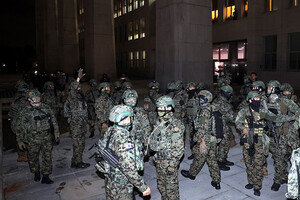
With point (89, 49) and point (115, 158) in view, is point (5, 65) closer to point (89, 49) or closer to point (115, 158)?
point (89, 49)

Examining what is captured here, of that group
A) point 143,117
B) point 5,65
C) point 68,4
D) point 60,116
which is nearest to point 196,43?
point 60,116

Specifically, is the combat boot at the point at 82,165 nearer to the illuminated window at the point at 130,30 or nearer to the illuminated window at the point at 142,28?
the illuminated window at the point at 142,28

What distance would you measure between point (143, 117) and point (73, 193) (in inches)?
87.9

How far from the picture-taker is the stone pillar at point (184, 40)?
13.3 metres

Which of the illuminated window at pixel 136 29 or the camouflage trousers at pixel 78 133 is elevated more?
the illuminated window at pixel 136 29

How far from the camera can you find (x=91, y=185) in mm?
5508

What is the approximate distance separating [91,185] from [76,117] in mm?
1790

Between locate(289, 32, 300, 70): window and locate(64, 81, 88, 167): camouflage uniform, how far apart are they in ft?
70.7

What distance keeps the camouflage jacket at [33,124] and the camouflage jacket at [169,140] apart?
9.19 ft

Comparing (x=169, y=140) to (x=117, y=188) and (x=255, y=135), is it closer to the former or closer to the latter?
(x=117, y=188)

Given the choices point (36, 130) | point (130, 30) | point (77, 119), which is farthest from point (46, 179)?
point (130, 30)

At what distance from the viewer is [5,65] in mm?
63594

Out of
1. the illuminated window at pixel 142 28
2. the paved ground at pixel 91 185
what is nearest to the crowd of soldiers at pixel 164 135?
the paved ground at pixel 91 185

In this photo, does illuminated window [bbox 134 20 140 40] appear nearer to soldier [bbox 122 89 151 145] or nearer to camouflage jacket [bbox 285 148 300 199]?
soldier [bbox 122 89 151 145]
